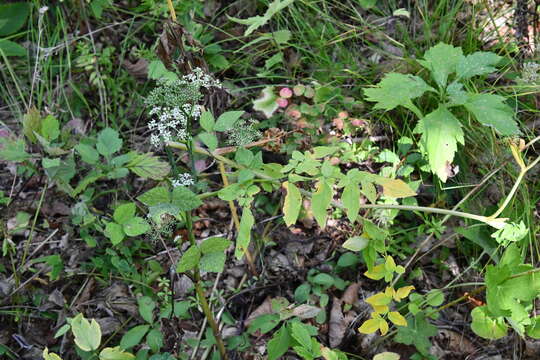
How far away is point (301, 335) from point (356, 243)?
0.32m

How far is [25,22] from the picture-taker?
3.02 meters

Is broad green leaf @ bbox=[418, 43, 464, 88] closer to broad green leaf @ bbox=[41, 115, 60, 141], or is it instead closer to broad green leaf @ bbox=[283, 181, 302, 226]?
broad green leaf @ bbox=[283, 181, 302, 226]

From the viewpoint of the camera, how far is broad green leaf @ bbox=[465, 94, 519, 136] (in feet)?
5.99

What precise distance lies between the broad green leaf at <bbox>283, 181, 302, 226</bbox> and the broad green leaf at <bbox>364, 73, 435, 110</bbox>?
2.39 ft

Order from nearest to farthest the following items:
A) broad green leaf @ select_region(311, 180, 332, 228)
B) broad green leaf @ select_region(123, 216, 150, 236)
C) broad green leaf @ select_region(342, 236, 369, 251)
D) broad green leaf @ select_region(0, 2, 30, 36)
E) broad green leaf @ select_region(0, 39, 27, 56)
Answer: broad green leaf @ select_region(311, 180, 332, 228) < broad green leaf @ select_region(342, 236, 369, 251) < broad green leaf @ select_region(123, 216, 150, 236) < broad green leaf @ select_region(0, 39, 27, 56) < broad green leaf @ select_region(0, 2, 30, 36)

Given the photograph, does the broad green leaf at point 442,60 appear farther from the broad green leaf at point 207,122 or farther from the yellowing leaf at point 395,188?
the broad green leaf at point 207,122

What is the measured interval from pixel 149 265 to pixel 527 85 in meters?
1.72

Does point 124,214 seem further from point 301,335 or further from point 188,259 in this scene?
point 301,335

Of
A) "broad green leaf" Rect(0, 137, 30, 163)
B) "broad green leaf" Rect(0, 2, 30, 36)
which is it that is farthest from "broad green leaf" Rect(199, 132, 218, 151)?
"broad green leaf" Rect(0, 2, 30, 36)

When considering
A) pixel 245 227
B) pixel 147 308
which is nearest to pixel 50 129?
pixel 147 308

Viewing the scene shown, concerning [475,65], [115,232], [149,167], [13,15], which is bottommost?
[115,232]

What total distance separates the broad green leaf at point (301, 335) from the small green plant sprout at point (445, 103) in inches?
29.2

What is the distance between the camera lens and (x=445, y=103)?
1.99 m

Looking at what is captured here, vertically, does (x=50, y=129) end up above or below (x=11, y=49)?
below
